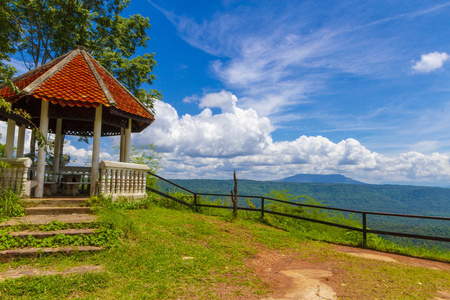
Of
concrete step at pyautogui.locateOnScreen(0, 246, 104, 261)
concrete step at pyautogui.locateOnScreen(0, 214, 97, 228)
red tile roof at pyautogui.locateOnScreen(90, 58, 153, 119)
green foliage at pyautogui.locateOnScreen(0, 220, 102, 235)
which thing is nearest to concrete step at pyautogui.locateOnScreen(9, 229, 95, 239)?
green foliage at pyautogui.locateOnScreen(0, 220, 102, 235)

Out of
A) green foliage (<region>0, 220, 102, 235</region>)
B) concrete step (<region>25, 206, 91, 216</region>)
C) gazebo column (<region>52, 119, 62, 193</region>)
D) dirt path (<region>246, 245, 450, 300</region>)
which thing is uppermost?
gazebo column (<region>52, 119, 62, 193</region>)

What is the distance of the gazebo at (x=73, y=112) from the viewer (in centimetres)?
858

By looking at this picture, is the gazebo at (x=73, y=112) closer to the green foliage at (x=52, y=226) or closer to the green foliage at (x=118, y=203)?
the green foliage at (x=118, y=203)

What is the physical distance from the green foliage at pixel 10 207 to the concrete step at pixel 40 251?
221 cm

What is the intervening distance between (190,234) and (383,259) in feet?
17.8

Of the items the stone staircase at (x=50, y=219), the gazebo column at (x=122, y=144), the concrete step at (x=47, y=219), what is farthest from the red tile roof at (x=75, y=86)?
the concrete step at (x=47, y=219)

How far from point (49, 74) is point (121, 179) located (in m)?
4.62

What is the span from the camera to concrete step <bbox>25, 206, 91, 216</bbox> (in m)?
7.87

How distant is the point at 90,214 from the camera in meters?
8.16

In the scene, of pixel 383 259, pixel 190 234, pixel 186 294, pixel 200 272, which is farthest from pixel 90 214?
pixel 383 259

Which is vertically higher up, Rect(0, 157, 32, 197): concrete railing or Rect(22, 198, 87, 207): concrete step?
Rect(0, 157, 32, 197): concrete railing

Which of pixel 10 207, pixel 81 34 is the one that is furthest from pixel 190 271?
pixel 81 34

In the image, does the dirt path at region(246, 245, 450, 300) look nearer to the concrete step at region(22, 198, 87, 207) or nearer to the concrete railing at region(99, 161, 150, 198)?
the concrete railing at region(99, 161, 150, 198)

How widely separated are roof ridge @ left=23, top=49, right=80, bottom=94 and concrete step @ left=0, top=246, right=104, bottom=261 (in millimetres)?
5192
